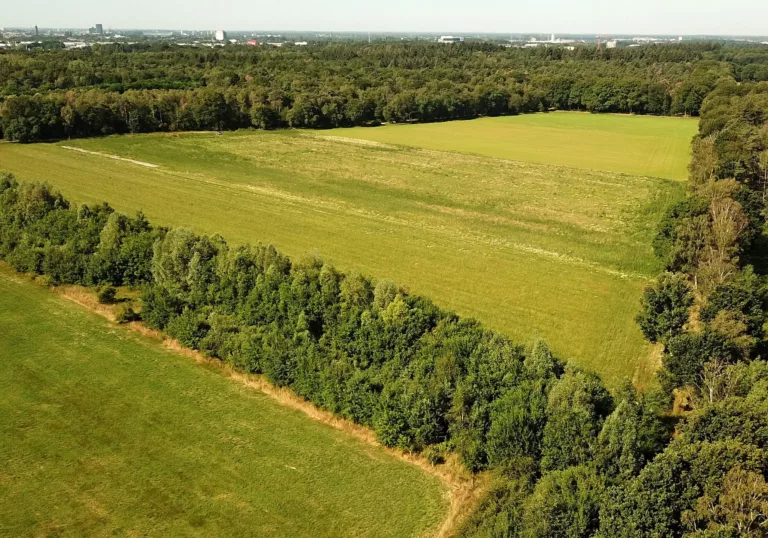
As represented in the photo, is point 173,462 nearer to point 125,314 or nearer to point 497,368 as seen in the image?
point 497,368

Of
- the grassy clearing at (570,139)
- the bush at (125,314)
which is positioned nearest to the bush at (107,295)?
the bush at (125,314)

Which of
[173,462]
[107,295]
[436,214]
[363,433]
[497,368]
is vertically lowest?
[173,462]

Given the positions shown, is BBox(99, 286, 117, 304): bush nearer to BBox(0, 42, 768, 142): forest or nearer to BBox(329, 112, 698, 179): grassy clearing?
BBox(0, 42, 768, 142): forest

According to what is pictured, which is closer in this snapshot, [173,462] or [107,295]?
Answer: [173,462]

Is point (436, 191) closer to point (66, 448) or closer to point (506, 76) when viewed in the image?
point (66, 448)

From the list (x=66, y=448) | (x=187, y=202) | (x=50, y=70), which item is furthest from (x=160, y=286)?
(x=50, y=70)

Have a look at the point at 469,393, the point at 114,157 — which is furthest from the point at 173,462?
the point at 114,157

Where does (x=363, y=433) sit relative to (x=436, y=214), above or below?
below
